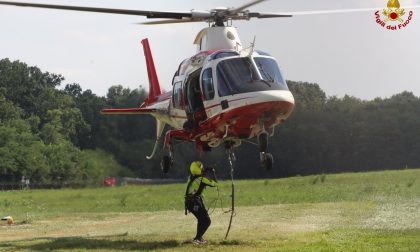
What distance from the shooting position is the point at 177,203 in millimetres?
42094

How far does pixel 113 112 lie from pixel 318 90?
5194cm

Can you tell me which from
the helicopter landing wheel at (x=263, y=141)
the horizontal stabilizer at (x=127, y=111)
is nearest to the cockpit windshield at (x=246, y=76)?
the helicopter landing wheel at (x=263, y=141)

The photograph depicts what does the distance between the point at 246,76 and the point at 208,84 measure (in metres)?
1.38

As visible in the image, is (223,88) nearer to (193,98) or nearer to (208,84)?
(208,84)

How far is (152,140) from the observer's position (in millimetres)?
62812

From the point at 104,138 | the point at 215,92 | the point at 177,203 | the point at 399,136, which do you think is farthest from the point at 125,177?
the point at 215,92

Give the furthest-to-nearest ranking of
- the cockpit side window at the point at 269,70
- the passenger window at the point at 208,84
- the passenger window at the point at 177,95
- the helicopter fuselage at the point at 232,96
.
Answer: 1. the passenger window at the point at 177,95
2. the passenger window at the point at 208,84
3. the cockpit side window at the point at 269,70
4. the helicopter fuselage at the point at 232,96

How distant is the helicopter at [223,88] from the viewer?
64.0 feet

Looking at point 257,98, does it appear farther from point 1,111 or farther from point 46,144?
point 1,111

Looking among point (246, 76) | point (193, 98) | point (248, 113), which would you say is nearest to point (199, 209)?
point (248, 113)

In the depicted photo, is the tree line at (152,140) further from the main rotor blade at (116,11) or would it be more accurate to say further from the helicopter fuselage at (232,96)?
the main rotor blade at (116,11)

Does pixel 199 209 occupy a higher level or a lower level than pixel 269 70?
lower

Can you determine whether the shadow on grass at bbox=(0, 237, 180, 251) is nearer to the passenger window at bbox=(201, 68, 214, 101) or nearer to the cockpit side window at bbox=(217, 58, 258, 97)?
the passenger window at bbox=(201, 68, 214, 101)

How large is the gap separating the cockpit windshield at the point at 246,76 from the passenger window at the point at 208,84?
1.21ft
